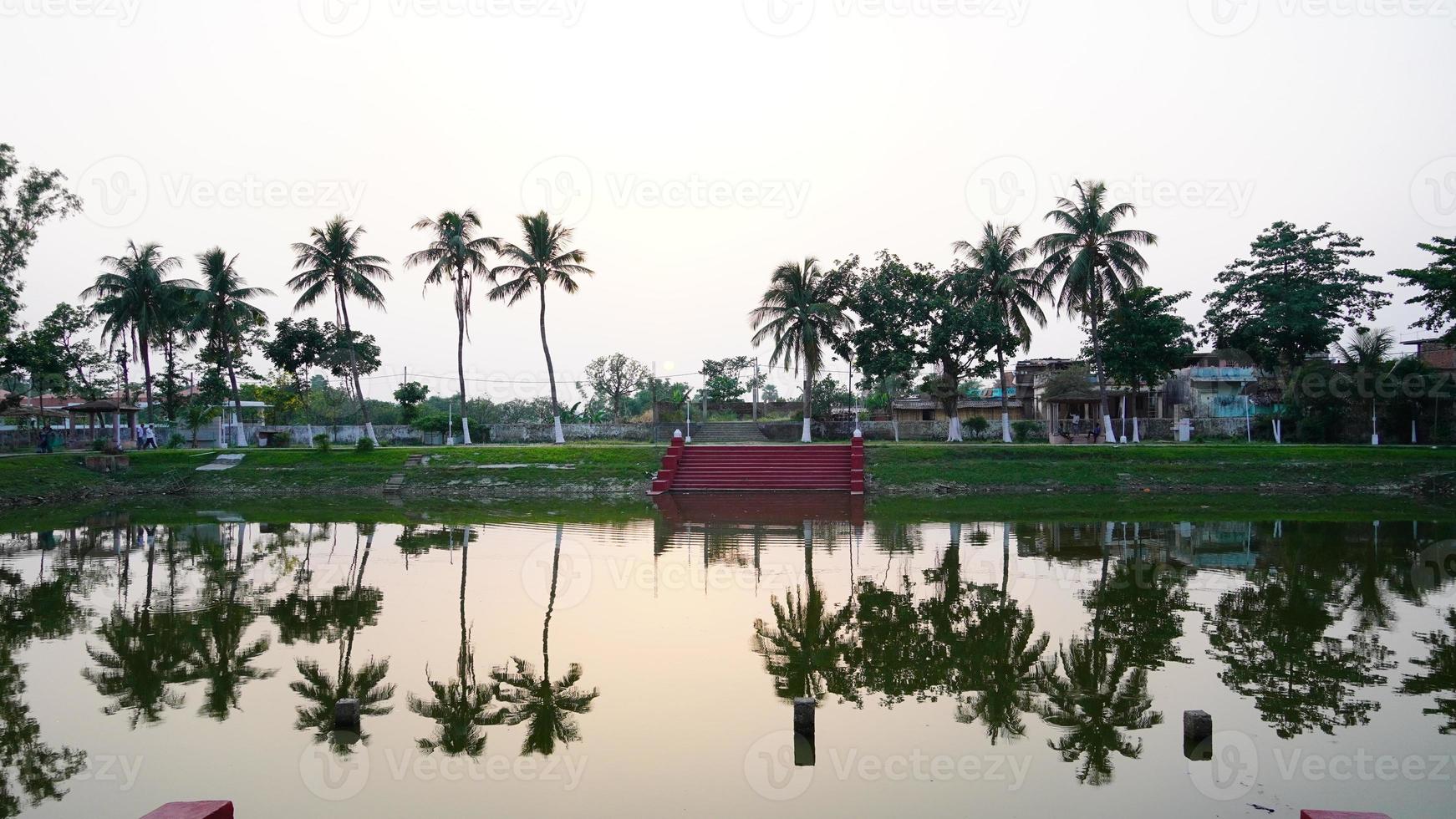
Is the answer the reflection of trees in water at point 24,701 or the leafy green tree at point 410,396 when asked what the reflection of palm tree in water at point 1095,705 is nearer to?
the reflection of trees in water at point 24,701

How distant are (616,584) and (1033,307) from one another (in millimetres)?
30304

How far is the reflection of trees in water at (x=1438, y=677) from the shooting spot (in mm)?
7539

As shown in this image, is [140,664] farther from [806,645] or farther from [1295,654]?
[1295,654]

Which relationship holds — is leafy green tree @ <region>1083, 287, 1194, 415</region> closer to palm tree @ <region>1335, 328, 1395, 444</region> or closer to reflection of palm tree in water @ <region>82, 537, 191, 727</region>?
palm tree @ <region>1335, 328, 1395, 444</region>

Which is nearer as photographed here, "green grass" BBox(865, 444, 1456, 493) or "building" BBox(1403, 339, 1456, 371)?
"green grass" BBox(865, 444, 1456, 493)

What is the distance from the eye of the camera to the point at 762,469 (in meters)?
30.6

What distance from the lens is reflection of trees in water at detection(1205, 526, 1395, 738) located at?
7551 mm

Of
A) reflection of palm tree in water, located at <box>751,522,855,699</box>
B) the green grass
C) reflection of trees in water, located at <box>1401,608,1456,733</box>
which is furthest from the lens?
the green grass

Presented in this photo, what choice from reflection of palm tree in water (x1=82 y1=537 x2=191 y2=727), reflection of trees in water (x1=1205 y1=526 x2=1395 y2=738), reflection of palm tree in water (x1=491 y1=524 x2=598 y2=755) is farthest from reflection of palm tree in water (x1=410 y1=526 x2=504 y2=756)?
reflection of trees in water (x1=1205 y1=526 x2=1395 y2=738)

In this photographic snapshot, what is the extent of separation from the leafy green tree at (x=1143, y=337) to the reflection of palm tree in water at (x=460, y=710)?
35413 mm

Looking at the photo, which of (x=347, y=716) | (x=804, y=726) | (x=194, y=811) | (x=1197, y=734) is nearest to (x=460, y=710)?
(x=347, y=716)

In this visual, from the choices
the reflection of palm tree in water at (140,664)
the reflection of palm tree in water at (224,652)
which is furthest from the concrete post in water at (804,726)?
the reflection of palm tree in water at (140,664)

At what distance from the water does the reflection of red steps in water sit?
1280 cm

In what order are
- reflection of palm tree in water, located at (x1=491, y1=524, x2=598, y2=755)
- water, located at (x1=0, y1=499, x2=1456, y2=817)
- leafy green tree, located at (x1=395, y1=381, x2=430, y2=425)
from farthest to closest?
leafy green tree, located at (x1=395, y1=381, x2=430, y2=425) < reflection of palm tree in water, located at (x1=491, y1=524, x2=598, y2=755) < water, located at (x1=0, y1=499, x2=1456, y2=817)
